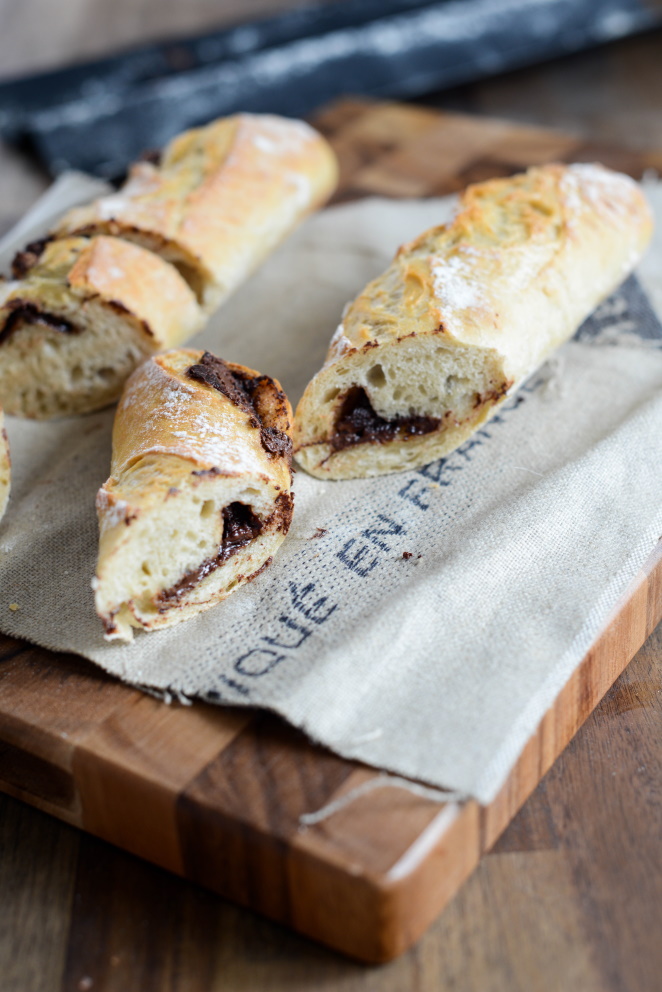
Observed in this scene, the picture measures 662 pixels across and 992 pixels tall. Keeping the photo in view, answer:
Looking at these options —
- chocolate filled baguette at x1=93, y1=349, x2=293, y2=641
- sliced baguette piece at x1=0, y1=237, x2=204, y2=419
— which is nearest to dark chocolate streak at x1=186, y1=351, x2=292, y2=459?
chocolate filled baguette at x1=93, y1=349, x2=293, y2=641

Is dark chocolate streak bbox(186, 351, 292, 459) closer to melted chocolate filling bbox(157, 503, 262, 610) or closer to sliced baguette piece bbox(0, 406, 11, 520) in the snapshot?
melted chocolate filling bbox(157, 503, 262, 610)

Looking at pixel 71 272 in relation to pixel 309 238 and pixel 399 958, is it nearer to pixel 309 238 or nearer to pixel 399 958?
pixel 309 238

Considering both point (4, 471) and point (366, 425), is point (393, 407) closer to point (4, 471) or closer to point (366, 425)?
point (366, 425)

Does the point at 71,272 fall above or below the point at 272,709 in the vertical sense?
above

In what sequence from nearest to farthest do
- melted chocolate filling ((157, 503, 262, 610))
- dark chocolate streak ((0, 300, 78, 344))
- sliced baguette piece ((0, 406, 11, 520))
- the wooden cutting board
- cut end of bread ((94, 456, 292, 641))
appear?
1. the wooden cutting board
2. cut end of bread ((94, 456, 292, 641))
3. melted chocolate filling ((157, 503, 262, 610))
4. sliced baguette piece ((0, 406, 11, 520))
5. dark chocolate streak ((0, 300, 78, 344))

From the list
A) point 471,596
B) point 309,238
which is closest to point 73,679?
point 471,596

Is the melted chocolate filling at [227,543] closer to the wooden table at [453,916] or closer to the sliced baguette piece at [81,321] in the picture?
the wooden table at [453,916]

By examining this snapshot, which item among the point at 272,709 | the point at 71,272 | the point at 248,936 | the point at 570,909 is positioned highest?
the point at 71,272

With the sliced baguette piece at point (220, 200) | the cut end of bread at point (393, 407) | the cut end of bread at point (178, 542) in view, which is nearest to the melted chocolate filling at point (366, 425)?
the cut end of bread at point (393, 407)
